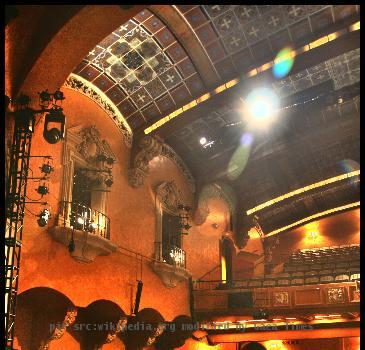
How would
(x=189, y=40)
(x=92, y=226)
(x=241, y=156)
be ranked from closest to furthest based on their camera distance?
(x=92, y=226)
(x=189, y=40)
(x=241, y=156)

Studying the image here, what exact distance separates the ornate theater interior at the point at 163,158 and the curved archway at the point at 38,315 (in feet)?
0.13

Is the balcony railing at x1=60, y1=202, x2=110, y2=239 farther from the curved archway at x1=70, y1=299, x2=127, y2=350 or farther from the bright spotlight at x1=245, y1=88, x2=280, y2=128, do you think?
the bright spotlight at x1=245, y1=88, x2=280, y2=128

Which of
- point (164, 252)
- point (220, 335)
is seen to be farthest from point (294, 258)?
point (164, 252)

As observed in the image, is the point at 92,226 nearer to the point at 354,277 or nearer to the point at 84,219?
the point at 84,219

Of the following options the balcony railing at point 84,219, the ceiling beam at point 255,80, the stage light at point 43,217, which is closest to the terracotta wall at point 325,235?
the ceiling beam at point 255,80

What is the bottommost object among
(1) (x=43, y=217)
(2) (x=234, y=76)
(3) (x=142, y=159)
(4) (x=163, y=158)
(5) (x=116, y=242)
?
(1) (x=43, y=217)

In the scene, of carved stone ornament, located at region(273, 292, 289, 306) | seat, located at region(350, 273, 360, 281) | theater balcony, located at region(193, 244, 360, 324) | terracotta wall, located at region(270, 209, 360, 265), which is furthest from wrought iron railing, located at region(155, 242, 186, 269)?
terracotta wall, located at region(270, 209, 360, 265)

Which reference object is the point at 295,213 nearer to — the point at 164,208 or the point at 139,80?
the point at 164,208

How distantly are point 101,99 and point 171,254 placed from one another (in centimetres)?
484

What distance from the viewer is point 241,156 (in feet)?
53.9

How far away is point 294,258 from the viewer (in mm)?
23109

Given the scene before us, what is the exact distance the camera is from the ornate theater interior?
8.58m

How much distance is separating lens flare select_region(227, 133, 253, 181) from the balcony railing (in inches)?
229

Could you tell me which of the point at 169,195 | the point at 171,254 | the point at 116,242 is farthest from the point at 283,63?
the point at 171,254
